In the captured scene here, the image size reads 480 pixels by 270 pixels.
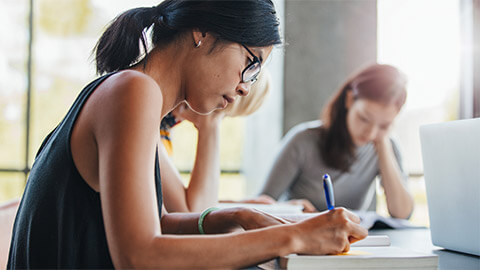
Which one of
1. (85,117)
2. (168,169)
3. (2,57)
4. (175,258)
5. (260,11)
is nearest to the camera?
(175,258)

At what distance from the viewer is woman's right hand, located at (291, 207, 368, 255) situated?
0.87 m

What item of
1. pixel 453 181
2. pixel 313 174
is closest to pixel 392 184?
pixel 313 174

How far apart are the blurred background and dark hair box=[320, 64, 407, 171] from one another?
0.84 m

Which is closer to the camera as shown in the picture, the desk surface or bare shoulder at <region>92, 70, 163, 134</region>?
bare shoulder at <region>92, 70, 163, 134</region>

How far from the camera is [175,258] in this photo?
31.0 inches

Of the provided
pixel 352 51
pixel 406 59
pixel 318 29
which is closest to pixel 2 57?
pixel 318 29

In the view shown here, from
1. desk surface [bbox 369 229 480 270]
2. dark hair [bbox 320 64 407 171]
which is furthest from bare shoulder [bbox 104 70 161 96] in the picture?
dark hair [bbox 320 64 407 171]

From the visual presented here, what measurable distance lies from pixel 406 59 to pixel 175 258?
11.9 ft

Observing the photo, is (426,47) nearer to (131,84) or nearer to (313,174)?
(313,174)

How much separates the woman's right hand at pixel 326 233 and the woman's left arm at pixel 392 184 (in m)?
1.82

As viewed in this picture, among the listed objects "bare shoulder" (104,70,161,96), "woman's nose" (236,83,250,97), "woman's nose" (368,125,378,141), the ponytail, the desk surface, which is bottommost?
the desk surface

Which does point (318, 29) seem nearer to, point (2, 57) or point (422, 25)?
point (422, 25)

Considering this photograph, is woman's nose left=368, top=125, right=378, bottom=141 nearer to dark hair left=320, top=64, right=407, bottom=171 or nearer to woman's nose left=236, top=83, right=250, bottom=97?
dark hair left=320, top=64, right=407, bottom=171

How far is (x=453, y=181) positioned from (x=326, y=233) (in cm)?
45
